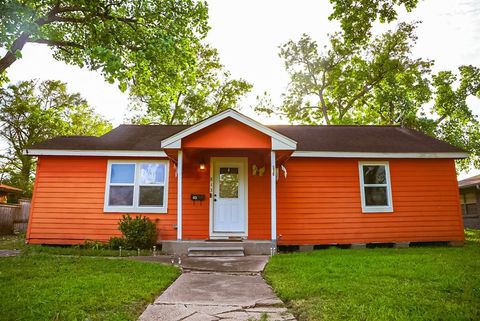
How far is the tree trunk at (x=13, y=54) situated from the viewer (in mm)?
8188

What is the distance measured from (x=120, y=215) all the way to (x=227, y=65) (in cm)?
1831

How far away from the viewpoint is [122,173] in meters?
10.1

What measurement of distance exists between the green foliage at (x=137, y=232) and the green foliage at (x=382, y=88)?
58.3 ft

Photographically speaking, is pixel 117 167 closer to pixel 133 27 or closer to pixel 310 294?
pixel 133 27

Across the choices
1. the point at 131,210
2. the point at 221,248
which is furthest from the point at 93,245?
the point at 221,248

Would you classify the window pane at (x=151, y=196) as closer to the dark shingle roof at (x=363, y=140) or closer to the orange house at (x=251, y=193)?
the orange house at (x=251, y=193)

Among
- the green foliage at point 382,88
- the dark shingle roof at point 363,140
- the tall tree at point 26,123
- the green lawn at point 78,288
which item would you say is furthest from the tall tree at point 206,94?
the green lawn at point 78,288

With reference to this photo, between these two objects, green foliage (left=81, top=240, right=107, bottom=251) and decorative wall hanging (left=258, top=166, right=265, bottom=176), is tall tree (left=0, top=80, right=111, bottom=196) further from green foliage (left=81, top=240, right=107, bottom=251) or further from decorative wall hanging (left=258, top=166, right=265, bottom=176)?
decorative wall hanging (left=258, top=166, right=265, bottom=176)

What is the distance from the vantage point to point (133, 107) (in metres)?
27.1

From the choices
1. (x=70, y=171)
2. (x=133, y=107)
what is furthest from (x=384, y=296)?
(x=133, y=107)

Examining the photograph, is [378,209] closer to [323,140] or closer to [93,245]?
[323,140]

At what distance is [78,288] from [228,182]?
6231mm

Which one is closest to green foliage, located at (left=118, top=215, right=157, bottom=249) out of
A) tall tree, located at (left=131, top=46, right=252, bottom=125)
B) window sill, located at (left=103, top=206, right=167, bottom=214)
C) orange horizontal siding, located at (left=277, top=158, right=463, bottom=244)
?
window sill, located at (left=103, top=206, right=167, bottom=214)

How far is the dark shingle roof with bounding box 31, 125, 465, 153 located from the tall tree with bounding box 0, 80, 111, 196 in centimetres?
1567
